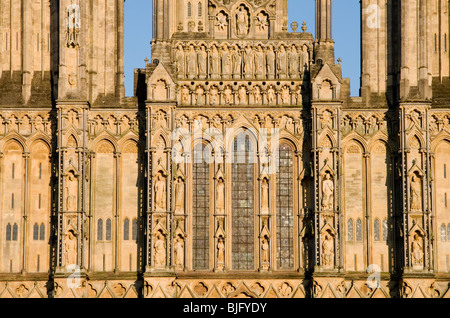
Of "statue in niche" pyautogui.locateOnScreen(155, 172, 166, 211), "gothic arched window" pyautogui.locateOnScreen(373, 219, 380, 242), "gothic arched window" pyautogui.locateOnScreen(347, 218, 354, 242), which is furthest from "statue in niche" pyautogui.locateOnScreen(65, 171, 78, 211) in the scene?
"gothic arched window" pyautogui.locateOnScreen(373, 219, 380, 242)

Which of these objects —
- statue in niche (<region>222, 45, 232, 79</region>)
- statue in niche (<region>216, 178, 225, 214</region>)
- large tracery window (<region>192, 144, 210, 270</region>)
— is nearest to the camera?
large tracery window (<region>192, 144, 210, 270</region>)

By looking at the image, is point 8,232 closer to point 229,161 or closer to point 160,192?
point 160,192

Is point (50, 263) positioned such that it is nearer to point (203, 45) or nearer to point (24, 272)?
point (24, 272)

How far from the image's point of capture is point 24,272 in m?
64.6

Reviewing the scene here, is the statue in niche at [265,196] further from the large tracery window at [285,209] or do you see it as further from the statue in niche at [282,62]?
the statue in niche at [282,62]

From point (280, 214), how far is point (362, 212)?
11.6 ft

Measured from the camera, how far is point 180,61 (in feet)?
218

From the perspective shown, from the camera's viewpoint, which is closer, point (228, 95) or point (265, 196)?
point (265, 196)

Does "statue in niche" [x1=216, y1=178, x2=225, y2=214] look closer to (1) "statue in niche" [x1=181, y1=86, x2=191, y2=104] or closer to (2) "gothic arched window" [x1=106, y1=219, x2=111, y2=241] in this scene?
(1) "statue in niche" [x1=181, y1=86, x2=191, y2=104]

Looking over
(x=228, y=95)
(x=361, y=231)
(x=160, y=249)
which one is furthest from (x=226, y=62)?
(x=361, y=231)

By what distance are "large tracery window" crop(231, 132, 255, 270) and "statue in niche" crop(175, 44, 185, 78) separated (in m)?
3.79

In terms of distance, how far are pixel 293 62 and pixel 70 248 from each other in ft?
41.7

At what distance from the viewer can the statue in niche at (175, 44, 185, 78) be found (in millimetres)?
66312

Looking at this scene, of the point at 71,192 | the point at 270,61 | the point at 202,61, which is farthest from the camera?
the point at 202,61
